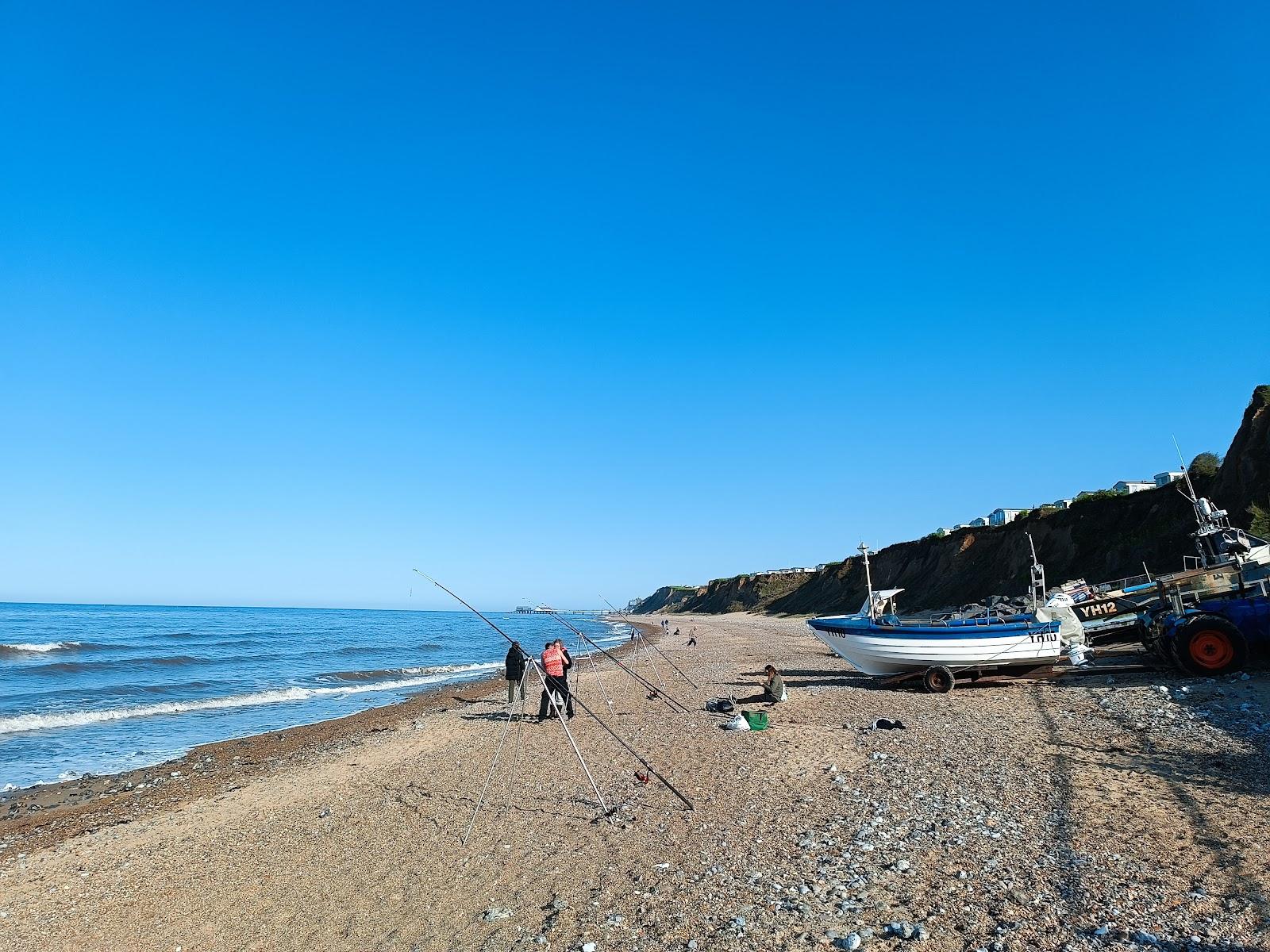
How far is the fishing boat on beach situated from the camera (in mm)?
17359

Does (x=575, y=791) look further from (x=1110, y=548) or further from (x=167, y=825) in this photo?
(x=1110, y=548)

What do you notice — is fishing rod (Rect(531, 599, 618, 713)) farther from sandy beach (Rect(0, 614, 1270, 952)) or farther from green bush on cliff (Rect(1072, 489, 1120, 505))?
green bush on cliff (Rect(1072, 489, 1120, 505))

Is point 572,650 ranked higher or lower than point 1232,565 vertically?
lower

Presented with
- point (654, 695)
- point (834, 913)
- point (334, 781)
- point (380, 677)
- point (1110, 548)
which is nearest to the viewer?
point (834, 913)

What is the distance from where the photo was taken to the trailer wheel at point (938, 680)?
17.5 m

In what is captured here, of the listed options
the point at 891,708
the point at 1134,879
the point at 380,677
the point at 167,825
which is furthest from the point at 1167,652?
the point at 380,677

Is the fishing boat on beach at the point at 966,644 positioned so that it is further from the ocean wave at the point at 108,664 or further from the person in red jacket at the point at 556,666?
the ocean wave at the point at 108,664

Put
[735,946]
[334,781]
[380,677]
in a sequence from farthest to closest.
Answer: [380,677]
[334,781]
[735,946]

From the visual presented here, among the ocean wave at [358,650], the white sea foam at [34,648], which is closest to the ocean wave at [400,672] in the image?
the ocean wave at [358,650]

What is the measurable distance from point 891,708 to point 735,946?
11.0 metres

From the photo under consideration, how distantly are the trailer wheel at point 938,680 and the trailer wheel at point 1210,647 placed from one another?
15.0ft

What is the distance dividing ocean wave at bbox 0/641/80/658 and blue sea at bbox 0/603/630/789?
13cm

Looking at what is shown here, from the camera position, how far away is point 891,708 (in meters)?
15.6

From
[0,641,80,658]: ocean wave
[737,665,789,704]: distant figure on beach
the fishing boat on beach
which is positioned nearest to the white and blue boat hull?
the fishing boat on beach
